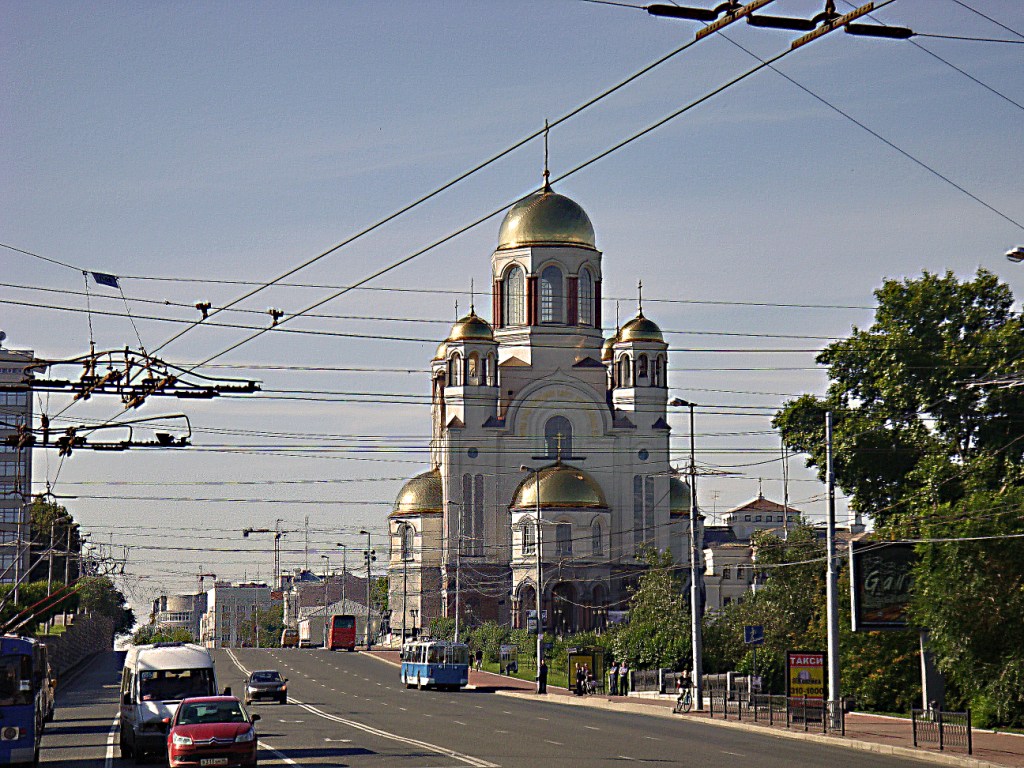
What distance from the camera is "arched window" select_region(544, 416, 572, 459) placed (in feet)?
364

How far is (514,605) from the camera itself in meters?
104

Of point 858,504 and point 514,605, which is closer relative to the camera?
point 858,504

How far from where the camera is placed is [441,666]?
6788cm

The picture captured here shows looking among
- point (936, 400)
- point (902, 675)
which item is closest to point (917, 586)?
point (902, 675)

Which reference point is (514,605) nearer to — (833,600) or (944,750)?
(833,600)

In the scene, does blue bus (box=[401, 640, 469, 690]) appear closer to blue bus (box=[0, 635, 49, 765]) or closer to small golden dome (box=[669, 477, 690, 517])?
blue bus (box=[0, 635, 49, 765])

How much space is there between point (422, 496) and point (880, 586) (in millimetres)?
72550

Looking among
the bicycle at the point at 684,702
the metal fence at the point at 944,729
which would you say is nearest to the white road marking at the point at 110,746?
the metal fence at the point at 944,729

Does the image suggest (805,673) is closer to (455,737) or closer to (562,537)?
(455,737)

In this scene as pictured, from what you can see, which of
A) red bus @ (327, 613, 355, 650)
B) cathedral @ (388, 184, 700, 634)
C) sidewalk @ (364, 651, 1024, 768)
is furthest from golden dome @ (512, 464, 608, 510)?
sidewalk @ (364, 651, 1024, 768)

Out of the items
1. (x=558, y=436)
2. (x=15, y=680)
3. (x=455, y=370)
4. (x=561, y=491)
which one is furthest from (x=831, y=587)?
(x=455, y=370)

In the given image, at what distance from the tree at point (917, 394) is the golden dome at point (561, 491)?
1761 inches

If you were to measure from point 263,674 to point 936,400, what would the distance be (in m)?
25.2

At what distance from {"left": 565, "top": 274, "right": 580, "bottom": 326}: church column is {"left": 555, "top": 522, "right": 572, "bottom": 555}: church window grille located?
1574cm
